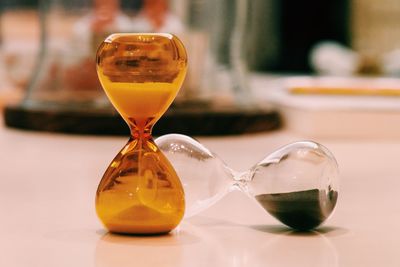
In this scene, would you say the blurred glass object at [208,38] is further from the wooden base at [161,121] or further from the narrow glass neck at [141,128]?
the narrow glass neck at [141,128]

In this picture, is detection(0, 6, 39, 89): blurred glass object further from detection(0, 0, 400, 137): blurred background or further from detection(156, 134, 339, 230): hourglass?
detection(156, 134, 339, 230): hourglass

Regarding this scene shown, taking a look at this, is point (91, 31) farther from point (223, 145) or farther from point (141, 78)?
point (141, 78)

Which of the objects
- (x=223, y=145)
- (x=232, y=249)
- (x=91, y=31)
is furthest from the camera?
(x=91, y=31)

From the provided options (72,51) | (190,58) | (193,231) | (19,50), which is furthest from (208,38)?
(193,231)

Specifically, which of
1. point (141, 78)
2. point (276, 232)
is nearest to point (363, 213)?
point (276, 232)

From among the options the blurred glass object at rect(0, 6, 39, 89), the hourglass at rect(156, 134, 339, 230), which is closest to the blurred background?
the blurred glass object at rect(0, 6, 39, 89)

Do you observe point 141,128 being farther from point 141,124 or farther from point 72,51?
point 72,51

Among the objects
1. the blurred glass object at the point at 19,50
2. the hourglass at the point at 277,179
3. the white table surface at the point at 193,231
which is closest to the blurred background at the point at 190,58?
the blurred glass object at the point at 19,50
